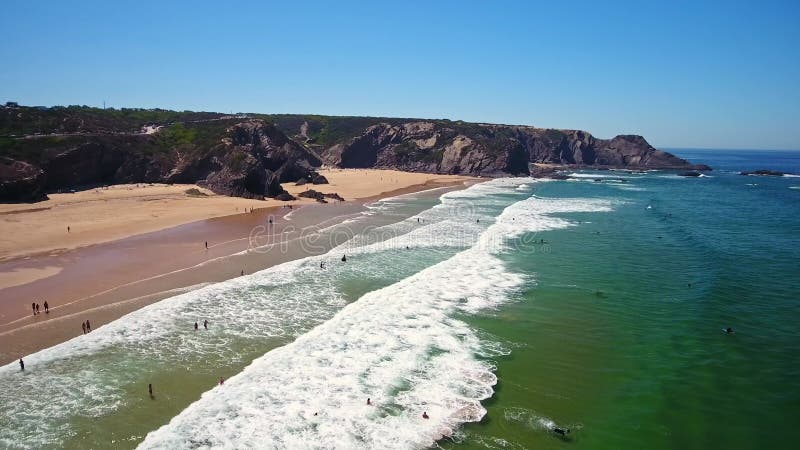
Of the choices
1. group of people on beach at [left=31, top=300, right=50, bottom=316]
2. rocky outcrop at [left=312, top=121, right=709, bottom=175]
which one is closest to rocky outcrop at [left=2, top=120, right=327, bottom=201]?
group of people on beach at [left=31, top=300, right=50, bottom=316]

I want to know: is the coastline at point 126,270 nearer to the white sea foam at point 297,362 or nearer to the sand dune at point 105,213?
the white sea foam at point 297,362

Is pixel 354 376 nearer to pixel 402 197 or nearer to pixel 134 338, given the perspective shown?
pixel 134 338

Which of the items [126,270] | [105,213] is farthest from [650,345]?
[105,213]

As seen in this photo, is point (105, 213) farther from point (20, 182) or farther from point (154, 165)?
point (154, 165)

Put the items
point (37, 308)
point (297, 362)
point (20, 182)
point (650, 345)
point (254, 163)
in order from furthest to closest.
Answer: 1. point (254, 163)
2. point (20, 182)
3. point (37, 308)
4. point (650, 345)
5. point (297, 362)

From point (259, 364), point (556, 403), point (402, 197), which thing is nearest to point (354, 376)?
point (259, 364)

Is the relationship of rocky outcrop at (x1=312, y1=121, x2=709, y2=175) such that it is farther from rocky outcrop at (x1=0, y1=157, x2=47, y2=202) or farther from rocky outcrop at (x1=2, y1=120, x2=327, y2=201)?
rocky outcrop at (x1=0, y1=157, x2=47, y2=202)
